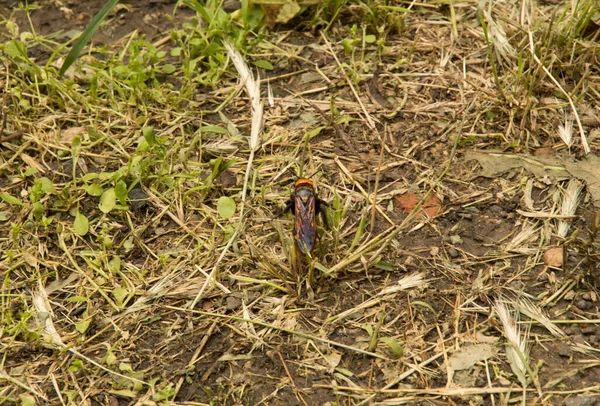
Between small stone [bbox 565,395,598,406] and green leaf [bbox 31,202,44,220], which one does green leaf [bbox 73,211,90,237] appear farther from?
small stone [bbox 565,395,598,406]

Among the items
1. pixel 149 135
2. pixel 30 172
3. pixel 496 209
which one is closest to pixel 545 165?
pixel 496 209

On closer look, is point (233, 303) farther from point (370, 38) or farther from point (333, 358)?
point (370, 38)

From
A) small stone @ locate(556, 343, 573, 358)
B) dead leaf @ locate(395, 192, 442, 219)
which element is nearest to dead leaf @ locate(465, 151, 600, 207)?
dead leaf @ locate(395, 192, 442, 219)

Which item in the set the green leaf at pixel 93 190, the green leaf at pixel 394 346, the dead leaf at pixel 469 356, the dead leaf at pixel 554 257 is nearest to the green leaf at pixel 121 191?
the green leaf at pixel 93 190

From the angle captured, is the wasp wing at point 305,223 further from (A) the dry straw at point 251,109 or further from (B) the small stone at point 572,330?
(B) the small stone at point 572,330

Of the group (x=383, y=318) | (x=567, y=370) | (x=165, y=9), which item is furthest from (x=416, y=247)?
(x=165, y=9)

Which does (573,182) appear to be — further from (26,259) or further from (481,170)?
(26,259)
